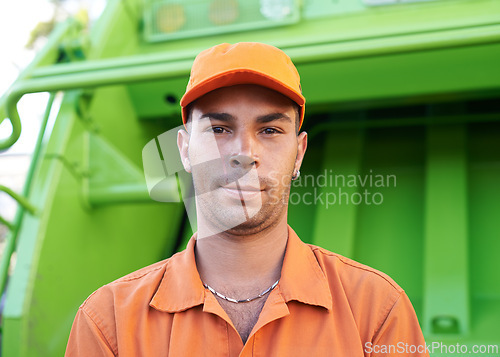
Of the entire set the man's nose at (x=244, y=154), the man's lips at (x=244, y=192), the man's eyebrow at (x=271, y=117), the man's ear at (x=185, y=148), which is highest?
the man's eyebrow at (x=271, y=117)

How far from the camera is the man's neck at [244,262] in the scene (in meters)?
1.38

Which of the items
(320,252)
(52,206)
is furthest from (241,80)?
(52,206)

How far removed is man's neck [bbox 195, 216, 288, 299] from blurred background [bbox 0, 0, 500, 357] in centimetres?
68

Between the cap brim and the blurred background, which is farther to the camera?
the blurred background

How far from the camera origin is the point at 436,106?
2.57 m

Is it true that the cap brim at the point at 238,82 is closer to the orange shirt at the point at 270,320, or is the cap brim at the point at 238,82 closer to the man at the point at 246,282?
the man at the point at 246,282

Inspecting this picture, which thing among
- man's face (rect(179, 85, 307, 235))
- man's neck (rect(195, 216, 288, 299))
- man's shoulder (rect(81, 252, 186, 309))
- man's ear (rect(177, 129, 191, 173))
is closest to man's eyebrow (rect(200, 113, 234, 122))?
man's face (rect(179, 85, 307, 235))

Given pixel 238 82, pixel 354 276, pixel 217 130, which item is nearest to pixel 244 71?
pixel 238 82

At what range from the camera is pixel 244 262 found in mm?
1387

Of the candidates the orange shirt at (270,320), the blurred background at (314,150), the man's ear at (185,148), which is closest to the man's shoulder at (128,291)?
the orange shirt at (270,320)

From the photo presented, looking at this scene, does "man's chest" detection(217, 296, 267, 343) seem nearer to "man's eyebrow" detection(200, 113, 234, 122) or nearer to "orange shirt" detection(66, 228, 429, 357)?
"orange shirt" detection(66, 228, 429, 357)

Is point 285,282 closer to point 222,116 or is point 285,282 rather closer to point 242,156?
point 242,156

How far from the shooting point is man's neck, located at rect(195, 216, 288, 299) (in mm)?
1377

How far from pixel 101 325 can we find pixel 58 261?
2.71ft
